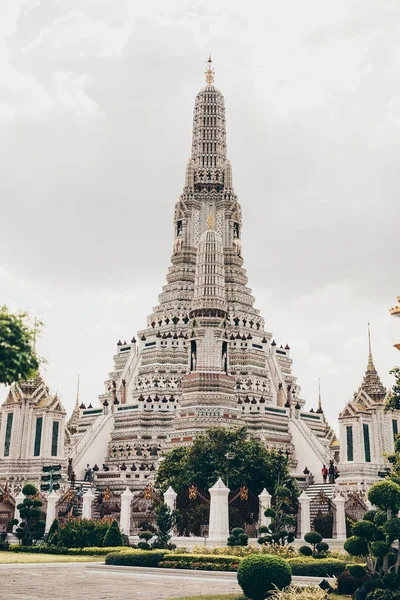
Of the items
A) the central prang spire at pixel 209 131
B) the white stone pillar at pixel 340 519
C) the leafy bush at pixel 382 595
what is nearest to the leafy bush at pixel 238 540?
the white stone pillar at pixel 340 519

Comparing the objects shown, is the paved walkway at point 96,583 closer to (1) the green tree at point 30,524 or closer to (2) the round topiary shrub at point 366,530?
(2) the round topiary shrub at point 366,530

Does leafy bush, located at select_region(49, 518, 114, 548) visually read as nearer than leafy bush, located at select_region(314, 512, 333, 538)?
Yes

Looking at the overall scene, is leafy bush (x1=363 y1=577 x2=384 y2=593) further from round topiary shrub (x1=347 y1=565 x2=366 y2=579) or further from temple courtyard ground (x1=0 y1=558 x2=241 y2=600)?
temple courtyard ground (x1=0 y1=558 x2=241 y2=600)

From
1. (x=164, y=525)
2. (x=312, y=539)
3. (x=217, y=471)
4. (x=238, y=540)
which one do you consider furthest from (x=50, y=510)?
(x=312, y=539)

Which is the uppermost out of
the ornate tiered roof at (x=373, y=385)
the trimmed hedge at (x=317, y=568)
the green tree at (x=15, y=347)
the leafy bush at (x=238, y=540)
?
the ornate tiered roof at (x=373, y=385)

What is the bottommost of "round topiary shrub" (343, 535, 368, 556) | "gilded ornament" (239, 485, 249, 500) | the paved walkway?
the paved walkway

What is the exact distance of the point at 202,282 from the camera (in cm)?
6259

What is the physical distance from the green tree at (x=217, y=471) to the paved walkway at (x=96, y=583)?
13.6 metres

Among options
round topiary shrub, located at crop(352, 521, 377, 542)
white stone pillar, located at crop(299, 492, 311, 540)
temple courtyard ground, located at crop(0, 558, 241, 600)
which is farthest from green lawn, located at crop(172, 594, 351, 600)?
white stone pillar, located at crop(299, 492, 311, 540)

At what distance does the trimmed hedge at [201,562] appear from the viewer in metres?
27.6

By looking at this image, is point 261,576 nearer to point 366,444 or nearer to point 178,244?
point 366,444

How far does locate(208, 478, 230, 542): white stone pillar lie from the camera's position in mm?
35812

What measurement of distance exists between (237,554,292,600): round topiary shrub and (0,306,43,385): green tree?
276 inches

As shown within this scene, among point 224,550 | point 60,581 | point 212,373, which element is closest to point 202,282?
point 212,373
